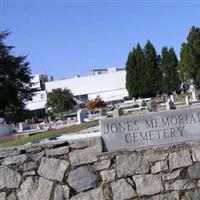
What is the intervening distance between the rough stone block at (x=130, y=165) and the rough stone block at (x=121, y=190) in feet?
0.32

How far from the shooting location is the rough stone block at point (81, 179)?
704cm

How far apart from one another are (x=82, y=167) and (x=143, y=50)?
340 feet

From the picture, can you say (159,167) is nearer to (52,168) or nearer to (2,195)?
(52,168)

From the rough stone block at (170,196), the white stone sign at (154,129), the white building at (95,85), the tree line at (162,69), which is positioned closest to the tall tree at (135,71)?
the tree line at (162,69)

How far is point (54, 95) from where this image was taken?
96.2 metres

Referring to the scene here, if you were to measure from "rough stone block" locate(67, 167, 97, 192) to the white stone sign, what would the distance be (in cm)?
41

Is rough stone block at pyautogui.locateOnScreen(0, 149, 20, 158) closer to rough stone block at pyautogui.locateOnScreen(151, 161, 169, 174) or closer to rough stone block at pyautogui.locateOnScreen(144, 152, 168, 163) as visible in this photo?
rough stone block at pyautogui.locateOnScreen(144, 152, 168, 163)

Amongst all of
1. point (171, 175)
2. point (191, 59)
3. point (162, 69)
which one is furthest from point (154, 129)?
point (162, 69)

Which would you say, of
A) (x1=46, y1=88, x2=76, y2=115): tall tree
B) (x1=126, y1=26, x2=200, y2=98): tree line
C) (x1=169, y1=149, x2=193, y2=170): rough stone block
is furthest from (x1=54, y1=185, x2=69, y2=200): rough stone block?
(x1=46, y1=88, x2=76, y2=115): tall tree

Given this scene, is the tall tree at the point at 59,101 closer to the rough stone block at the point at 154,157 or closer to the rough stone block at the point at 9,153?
the rough stone block at the point at 9,153

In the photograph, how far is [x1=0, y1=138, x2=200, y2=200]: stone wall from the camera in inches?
273

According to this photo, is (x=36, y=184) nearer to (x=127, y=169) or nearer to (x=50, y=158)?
(x=50, y=158)

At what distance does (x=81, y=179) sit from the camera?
705 cm

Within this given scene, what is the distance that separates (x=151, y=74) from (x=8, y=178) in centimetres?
9771
